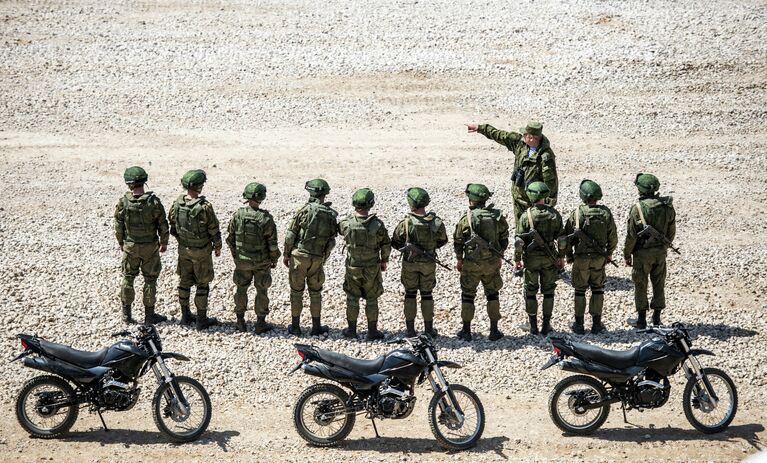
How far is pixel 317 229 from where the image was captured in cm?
1390

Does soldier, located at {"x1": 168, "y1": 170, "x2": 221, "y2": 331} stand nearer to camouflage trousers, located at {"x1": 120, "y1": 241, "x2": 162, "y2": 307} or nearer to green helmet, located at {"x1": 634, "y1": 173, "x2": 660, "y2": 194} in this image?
camouflage trousers, located at {"x1": 120, "y1": 241, "x2": 162, "y2": 307}

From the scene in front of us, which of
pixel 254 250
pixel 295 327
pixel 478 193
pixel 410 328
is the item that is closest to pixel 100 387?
pixel 254 250

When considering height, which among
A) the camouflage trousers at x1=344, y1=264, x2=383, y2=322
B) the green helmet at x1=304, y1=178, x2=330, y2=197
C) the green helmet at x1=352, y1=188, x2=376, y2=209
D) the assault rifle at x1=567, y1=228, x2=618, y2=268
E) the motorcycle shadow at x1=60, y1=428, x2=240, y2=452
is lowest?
the motorcycle shadow at x1=60, y1=428, x2=240, y2=452

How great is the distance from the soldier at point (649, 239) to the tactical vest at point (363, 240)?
3.48m

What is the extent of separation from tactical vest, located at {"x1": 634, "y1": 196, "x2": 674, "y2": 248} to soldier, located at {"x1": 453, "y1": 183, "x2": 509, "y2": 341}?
6.26 feet

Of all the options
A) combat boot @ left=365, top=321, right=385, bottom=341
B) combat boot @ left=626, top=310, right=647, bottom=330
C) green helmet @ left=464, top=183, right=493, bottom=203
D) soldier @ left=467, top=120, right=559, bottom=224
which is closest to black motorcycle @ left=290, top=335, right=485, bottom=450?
combat boot @ left=365, top=321, right=385, bottom=341

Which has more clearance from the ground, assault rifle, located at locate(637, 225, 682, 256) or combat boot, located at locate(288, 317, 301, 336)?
assault rifle, located at locate(637, 225, 682, 256)

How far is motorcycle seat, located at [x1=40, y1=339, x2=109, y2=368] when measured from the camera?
11.5 m

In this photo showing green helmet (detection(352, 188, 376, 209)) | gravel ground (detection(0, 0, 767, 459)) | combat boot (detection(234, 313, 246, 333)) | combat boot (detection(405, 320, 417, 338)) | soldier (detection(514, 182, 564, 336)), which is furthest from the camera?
gravel ground (detection(0, 0, 767, 459))

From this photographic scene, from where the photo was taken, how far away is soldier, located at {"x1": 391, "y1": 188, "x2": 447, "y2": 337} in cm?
1382

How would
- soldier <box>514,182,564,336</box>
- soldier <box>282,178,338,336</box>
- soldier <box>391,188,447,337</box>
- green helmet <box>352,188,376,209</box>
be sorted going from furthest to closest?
soldier <box>514,182,564,336</box> → soldier <box>282,178,338,336</box> → soldier <box>391,188,447,337</box> → green helmet <box>352,188,376,209</box>

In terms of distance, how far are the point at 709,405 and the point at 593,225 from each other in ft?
10.6

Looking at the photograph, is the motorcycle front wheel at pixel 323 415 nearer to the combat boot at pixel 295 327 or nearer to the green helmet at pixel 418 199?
the combat boot at pixel 295 327

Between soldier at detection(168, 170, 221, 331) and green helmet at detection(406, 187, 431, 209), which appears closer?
green helmet at detection(406, 187, 431, 209)
